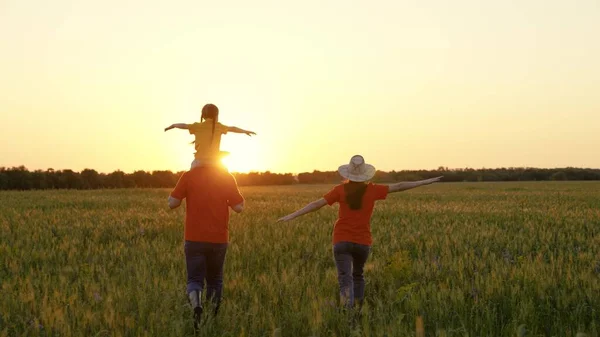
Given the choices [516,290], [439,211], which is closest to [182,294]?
[516,290]

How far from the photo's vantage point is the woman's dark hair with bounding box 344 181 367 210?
5526 mm

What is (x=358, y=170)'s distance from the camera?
5.55 metres

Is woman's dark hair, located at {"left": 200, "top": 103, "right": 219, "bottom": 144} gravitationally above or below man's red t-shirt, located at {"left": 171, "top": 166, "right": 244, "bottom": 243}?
above

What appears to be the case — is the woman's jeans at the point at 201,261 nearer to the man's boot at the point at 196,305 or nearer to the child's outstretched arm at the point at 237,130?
the man's boot at the point at 196,305

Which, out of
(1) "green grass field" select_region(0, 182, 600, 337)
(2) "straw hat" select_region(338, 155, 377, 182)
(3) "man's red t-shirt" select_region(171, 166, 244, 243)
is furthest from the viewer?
(2) "straw hat" select_region(338, 155, 377, 182)

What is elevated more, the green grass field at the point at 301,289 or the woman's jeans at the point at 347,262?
the woman's jeans at the point at 347,262

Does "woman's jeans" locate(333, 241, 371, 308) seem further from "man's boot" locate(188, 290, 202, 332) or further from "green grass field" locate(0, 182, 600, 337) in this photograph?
"man's boot" locate(188, 290, 202, 332)

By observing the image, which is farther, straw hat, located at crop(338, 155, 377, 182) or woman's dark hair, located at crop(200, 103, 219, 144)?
straw hat, located at crop(338, 155, 377, 182)

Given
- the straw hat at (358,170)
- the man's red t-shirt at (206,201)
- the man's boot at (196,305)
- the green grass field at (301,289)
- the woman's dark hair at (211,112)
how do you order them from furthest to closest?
the straw hat at (358,170) < the woman's dark hair at (211,112) < the man's red t-shirt at (206,201) < the man's boot at (196,305) < the green grass field at (301,289)

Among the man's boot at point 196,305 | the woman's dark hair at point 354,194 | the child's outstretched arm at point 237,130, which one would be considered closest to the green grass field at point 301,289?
the man's boot at point 196,305

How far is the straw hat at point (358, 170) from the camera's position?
5.51m

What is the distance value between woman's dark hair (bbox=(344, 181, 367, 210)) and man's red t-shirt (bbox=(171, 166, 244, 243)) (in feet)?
3.70

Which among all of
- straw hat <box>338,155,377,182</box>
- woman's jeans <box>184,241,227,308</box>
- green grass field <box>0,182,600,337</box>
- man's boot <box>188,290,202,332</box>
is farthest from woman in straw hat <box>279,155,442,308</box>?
man's boot <box>188,290,202,332</box>

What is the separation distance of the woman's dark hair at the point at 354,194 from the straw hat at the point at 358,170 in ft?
0.25
